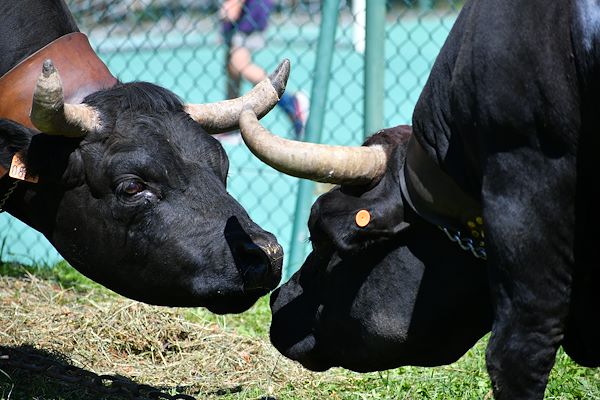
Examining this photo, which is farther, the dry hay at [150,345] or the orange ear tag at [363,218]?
the dry hay at [150,345]

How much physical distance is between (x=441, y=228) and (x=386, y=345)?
1.64 feet

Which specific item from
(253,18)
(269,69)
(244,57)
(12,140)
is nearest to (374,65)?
(244,57)

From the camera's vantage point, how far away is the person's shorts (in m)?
9.26

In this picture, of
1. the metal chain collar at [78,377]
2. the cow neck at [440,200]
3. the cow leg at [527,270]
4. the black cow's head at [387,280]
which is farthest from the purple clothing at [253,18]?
the cow leg at [527,270]

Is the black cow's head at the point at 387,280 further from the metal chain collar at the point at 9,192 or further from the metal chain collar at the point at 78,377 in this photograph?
the metal chain collar at the point at 9,192

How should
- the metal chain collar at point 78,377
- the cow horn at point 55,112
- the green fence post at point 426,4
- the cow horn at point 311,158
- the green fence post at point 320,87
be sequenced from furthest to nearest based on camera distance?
the green fence post at point 426,4 → the green fence post at point 320,87 → the metal chain collar at point 78,377 → the cow horn at point 55,112 → the cow horn at point 311,158

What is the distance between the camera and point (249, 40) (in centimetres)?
1027

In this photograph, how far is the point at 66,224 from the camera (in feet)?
13.9

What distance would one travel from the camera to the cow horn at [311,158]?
3.30 meters

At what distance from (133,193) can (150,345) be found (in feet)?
5.59

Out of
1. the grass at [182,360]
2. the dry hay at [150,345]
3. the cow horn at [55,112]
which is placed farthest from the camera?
the dry hay at [150,345]

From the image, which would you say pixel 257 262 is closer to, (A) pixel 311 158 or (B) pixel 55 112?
(A) pixel 311 158

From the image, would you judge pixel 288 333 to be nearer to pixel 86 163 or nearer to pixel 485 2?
pixel 86 163

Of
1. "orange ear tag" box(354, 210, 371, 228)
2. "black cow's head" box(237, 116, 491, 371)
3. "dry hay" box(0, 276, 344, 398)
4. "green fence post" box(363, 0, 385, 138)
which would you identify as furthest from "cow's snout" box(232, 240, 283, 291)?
"green fence post" box(363, 0, 385, 138)
